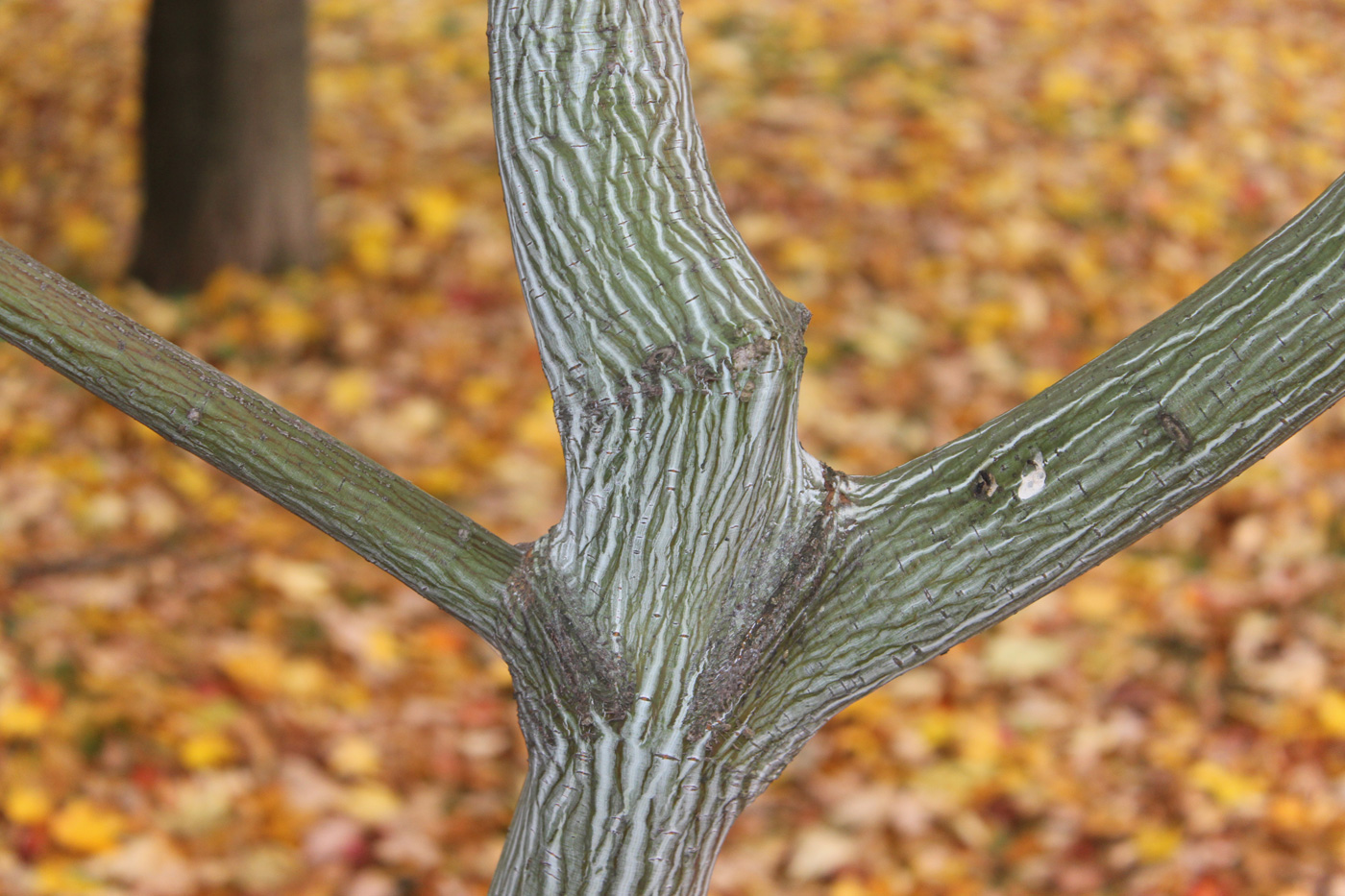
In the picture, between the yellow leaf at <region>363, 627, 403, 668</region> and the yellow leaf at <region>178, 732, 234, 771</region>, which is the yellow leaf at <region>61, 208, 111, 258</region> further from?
the yellow leaf at <region>178, 732, 234, 771</region>

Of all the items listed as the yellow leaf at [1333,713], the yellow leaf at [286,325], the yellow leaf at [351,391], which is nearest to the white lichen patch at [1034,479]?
the yellow leaf at [1333,713]

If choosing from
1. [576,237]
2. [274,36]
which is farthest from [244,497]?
[576,237]

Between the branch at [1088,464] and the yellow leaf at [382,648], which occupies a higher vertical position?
the yellow leaf at [382,648]

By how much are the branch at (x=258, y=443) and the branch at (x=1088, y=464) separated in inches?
13.4

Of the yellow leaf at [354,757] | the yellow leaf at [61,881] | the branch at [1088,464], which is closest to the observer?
the branch at [1088,464]

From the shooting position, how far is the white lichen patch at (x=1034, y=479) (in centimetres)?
103

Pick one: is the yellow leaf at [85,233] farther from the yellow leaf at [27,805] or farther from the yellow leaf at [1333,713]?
the yellow leaf at [1333,713]

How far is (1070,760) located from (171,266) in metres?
3.08

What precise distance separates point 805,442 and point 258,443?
2296 millimetres

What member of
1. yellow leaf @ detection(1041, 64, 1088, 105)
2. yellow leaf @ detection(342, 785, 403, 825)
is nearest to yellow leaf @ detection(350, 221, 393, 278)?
yellow leaf @ detection(342, 785, 403, 825)

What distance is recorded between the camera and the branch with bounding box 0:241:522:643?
42.3 inches

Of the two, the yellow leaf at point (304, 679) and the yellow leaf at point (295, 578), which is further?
the yellow leaf at point (295, 578)

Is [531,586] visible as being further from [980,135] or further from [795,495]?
[980,135]

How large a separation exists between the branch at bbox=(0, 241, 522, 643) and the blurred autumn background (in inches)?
54.6
